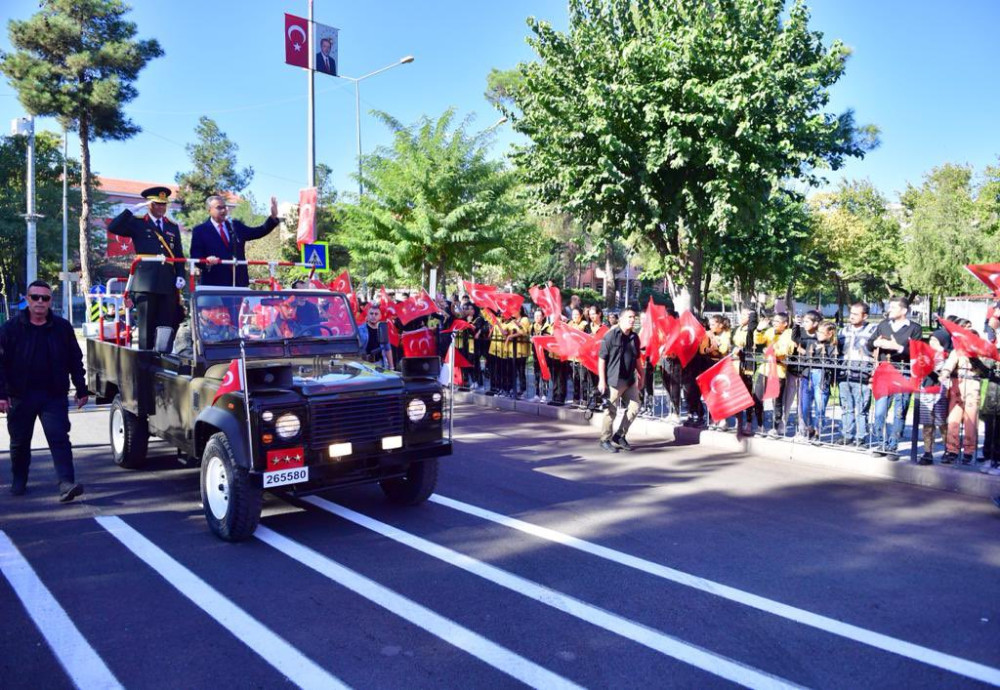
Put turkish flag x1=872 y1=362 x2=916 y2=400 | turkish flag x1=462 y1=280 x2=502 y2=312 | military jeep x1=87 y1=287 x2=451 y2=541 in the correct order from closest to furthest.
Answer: military jeep x1=87 y1=287 x2=451 y2=541 → turkish flag x1=872 y1=362 x2=916 y2=400 → turkish flag x1=462 y1=280 x2=502 y2=312

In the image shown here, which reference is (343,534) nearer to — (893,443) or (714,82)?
(893,443)

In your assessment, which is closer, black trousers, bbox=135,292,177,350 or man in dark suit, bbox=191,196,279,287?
black trousers, bbox=135,292,177,350

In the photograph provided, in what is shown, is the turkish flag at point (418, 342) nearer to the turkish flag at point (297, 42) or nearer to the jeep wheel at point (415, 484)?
the jeep wheel at point (415, 484)

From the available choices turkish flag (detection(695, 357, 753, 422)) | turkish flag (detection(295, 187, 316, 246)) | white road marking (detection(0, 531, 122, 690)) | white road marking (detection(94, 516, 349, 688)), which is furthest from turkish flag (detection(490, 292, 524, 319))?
white road marking (detection(0, 531, 122, 690))

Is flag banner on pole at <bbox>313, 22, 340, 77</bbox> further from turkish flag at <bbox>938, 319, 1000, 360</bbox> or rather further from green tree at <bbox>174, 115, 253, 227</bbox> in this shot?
green tree at <bbox>174, 115, 253, 227</bbox>

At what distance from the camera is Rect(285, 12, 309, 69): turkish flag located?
18.4 m

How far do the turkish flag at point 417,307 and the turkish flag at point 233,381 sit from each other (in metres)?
7.21

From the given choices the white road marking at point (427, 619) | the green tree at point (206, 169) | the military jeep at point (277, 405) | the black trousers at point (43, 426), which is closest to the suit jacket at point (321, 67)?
the military jeep at point (277, 405)

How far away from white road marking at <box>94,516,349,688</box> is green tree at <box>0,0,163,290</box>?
31134 millimetres

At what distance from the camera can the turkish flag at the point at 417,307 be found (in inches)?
515

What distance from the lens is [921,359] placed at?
834cm

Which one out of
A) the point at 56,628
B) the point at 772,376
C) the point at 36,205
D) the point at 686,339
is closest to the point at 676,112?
the point at 686,339

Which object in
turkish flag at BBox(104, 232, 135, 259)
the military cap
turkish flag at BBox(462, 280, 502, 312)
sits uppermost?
the military cap

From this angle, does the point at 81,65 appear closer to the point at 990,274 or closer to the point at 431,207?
the point at 431,207
